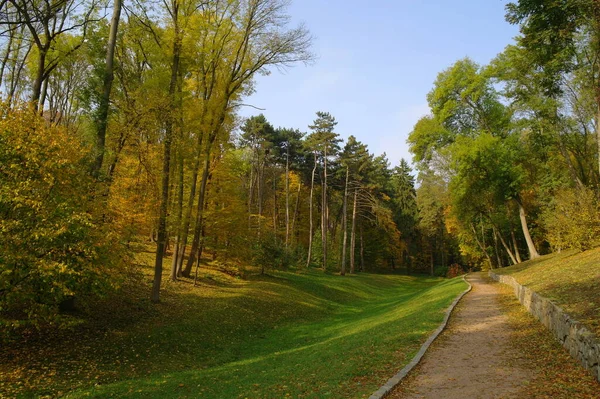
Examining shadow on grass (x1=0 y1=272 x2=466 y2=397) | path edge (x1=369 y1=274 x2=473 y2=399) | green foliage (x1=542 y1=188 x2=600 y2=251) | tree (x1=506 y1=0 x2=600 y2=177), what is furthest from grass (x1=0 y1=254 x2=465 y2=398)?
tree (x1=506 y1=0 x2=600 y2=177)

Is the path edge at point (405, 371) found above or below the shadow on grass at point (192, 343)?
above

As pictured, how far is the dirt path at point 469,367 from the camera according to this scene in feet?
20.0

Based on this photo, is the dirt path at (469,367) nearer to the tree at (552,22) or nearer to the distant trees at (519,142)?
the tree at (552,22)

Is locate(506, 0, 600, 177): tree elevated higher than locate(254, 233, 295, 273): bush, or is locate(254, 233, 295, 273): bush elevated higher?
locate(506, 0, 600, 177): tree

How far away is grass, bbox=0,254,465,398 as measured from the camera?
746 cm

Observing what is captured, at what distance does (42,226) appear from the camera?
7.90 m

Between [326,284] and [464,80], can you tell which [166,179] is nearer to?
[326,284]

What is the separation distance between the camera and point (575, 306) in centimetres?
884

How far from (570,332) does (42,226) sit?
1070 centimetres

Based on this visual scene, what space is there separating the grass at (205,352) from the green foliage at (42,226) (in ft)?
4.54

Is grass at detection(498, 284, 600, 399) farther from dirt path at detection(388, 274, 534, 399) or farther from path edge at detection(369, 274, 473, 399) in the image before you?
path edge at detection(369, 274, 473, 399)

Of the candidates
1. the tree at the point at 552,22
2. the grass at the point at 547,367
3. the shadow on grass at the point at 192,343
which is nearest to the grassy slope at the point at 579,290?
the grass at the point at 547,367

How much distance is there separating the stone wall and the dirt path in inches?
35.5

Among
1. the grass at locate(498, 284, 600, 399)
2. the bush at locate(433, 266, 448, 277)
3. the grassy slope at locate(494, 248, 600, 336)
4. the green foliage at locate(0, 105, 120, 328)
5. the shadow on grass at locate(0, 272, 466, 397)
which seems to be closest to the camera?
the grass at locate(498, 284, 600, 399)
